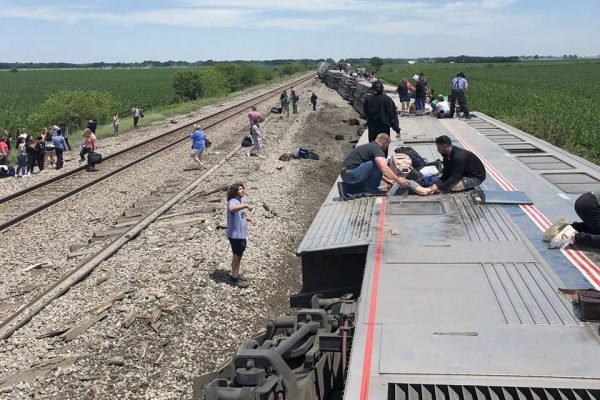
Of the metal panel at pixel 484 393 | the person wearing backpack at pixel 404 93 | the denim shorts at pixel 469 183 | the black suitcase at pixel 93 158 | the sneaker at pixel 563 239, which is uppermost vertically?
the person wearing backpack at pixel 404 93

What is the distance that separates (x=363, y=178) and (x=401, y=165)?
84cm

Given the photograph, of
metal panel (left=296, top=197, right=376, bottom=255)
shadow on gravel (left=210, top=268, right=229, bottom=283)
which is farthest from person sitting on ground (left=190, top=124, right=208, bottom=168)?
metal panel (left=296, top=197, right=376, bottom=255)

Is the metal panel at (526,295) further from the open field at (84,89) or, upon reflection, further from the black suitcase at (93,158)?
the open field at (84,89)

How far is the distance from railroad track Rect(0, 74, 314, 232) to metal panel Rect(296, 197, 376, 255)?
770 cm

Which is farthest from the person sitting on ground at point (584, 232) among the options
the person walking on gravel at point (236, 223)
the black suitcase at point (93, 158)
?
the black suitcase at point (93, 158)

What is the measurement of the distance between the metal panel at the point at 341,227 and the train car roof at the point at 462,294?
0.05ft

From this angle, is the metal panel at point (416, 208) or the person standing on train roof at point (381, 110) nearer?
the metal panel at point (416, 208)

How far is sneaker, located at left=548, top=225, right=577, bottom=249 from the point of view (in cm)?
582

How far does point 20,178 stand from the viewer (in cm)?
1809

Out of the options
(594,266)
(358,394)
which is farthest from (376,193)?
(358,394)

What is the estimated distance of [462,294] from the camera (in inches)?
184

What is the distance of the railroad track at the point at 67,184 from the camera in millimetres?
13688

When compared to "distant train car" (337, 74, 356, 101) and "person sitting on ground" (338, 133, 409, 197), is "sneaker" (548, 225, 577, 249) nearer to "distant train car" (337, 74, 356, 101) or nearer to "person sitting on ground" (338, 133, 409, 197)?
"person sitting on ground" (338, 133, 409, 197)

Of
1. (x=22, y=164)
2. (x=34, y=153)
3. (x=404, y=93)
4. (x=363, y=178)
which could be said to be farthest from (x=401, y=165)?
(x=34, y=153)
